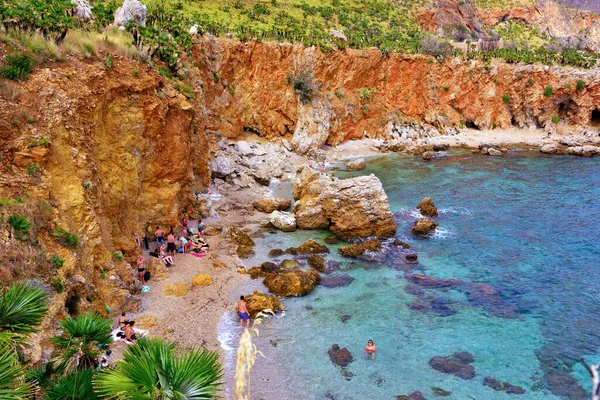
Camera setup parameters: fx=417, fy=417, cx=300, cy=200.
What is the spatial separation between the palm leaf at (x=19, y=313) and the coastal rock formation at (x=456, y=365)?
15.2m

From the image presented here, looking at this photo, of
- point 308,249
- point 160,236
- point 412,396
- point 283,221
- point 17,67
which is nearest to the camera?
point 412,396

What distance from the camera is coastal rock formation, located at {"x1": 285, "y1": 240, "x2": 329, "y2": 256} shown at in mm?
28203

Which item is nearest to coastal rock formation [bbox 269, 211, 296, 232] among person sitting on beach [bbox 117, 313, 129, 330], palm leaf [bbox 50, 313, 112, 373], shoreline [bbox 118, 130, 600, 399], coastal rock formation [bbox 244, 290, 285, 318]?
shoreline [bbox 118, 130, 600, 399]

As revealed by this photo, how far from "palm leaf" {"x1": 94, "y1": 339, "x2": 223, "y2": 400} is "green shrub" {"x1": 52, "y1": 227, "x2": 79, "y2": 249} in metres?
10.9

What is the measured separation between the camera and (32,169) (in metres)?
16.7

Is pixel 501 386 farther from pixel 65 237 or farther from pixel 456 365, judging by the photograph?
pixel 65 237

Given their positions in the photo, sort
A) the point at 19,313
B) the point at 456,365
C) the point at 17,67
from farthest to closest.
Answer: the point at 17,67 → the point at 456,365 → the point at 19,313

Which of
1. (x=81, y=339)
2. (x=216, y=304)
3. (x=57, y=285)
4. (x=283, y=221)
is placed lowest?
(x=216, y=304)

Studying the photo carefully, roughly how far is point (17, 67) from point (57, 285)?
1040 cm

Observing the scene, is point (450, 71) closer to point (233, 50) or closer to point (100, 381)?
point (233, 50)

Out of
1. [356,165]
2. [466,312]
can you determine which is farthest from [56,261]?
[356,165]

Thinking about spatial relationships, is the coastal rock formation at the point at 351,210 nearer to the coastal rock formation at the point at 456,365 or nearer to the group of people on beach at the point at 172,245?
the group of people on beach at the point at 172,245

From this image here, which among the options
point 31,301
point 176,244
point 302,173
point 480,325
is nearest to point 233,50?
point 302,173

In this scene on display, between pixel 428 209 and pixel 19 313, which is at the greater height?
pixel 19 313
